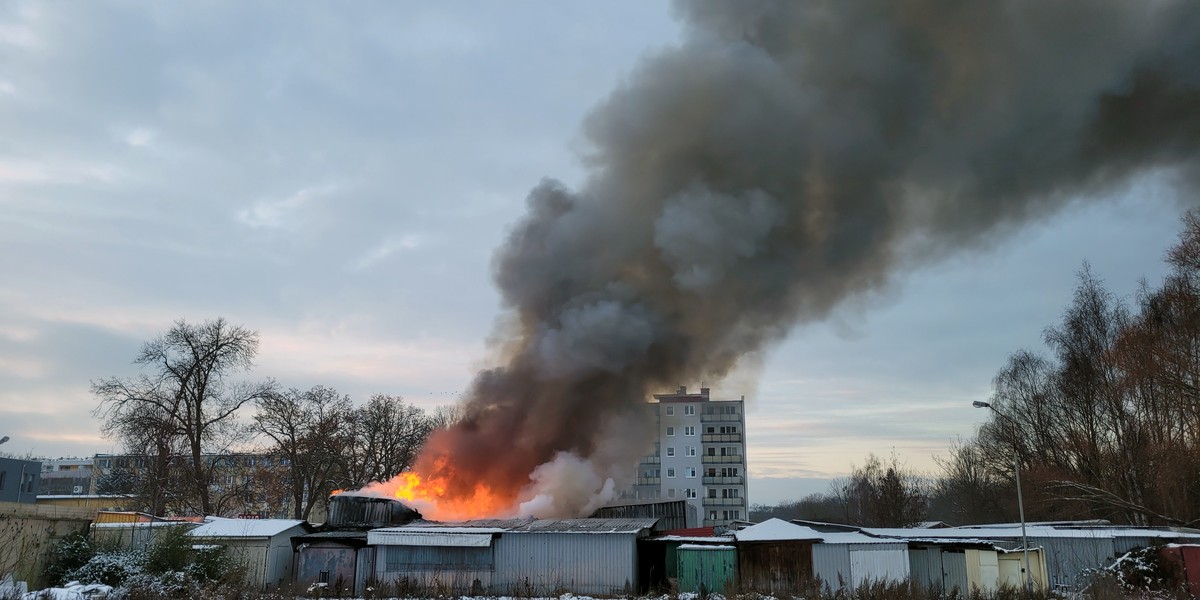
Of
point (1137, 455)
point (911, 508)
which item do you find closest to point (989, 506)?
point (911, 508)

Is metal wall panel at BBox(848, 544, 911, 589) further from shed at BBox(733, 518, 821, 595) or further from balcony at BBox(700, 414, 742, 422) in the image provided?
balcony at BBox(700, 414, 742, 422)

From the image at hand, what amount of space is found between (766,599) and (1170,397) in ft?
63.9

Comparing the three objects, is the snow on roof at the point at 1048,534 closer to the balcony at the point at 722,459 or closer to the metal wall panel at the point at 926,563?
the metal wall panel at the point at 926,563

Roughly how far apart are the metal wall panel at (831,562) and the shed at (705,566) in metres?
3.17

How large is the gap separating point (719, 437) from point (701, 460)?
148 inches

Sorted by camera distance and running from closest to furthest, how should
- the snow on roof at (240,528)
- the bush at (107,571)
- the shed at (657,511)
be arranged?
the bush at (107,571), the snow on roof at (240,528), the shed at (657,511)

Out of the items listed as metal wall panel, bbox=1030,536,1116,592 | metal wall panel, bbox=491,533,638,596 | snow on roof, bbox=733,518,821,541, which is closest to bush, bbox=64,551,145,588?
metal wall panel, bbox=491,533,638,596

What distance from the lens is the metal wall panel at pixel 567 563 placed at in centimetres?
3038

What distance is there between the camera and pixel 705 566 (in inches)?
1186

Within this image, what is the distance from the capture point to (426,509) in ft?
127

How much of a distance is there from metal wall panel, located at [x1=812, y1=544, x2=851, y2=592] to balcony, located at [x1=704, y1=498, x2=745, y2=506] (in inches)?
2228

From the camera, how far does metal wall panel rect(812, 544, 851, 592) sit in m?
30.2

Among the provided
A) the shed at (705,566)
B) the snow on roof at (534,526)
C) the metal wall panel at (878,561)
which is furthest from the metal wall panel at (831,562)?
the snow on roof at (534,526)

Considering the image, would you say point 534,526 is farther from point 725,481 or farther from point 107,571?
point 725,481
